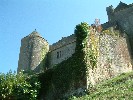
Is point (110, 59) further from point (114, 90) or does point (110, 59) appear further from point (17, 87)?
point (17, 87)

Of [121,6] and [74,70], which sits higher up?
[121,6]

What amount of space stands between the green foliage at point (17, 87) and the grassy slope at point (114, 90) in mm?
4815

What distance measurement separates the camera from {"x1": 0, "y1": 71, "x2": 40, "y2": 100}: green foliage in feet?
87.2

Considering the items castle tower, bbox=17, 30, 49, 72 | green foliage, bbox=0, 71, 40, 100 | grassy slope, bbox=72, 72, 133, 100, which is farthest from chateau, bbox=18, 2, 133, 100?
green foliage, bbox=0, 71, 40, 100

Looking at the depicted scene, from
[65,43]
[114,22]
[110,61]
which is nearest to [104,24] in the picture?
[114,22]

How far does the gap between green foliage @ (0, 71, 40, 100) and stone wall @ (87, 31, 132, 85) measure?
517cm

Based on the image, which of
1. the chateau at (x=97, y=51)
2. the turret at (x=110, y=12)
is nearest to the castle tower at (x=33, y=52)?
the chateau at (x=97, y=51)

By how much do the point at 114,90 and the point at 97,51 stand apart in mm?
6748

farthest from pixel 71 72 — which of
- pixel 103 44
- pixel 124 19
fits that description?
pixel 124 19

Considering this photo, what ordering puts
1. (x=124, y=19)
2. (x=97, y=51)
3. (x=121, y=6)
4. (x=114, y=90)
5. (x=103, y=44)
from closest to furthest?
(x=114, y=90), (x=97, y=51), (x=103, y=44), (x=124, y=19), (x=121, y=6)

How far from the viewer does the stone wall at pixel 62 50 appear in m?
A: 39.5

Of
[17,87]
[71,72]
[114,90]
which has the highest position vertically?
[71,72]

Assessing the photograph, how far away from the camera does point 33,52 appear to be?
4116 centimetres

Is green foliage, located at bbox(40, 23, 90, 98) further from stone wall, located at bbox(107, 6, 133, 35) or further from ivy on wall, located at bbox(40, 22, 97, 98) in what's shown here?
stone wall, located at bbox(107, 6, 133, 35)
